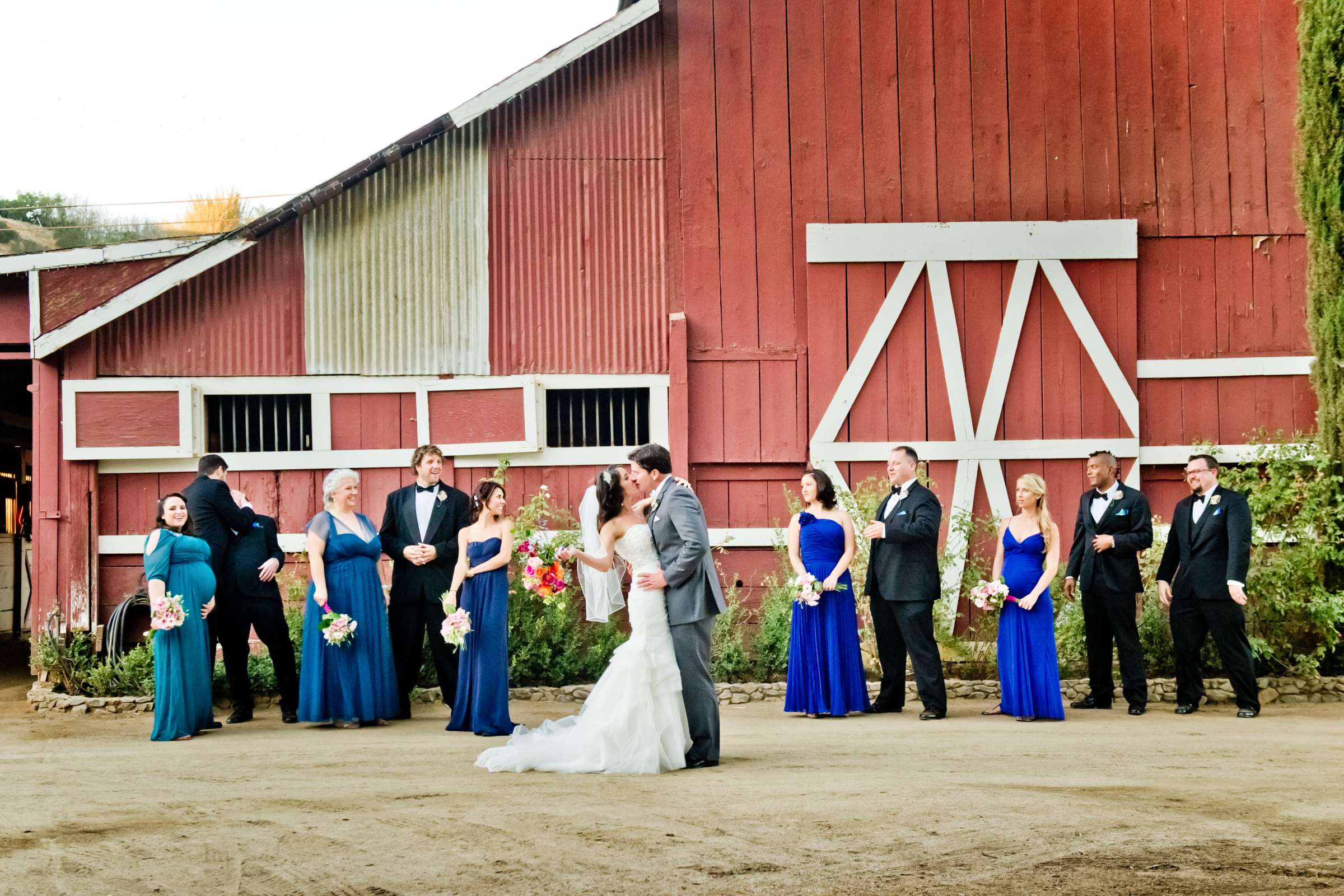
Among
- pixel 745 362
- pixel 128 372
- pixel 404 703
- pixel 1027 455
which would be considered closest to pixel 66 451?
pixel 128 372

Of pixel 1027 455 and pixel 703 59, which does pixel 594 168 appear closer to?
pixel 703 59

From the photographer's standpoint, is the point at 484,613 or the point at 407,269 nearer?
the point at 484,613

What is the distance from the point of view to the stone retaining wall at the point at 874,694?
9.16m

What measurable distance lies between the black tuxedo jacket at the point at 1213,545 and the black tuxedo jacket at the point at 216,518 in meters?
6.26

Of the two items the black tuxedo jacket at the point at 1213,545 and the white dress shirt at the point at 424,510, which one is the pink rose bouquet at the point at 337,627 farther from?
the black tuxedo jacket at the point at 1213,545

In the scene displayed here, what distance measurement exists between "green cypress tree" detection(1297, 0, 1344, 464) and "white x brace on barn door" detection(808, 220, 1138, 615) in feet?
4.45

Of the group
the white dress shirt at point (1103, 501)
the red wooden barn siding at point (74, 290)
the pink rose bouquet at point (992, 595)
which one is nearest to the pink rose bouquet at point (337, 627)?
the red wooden barn siding at point (74, 290)

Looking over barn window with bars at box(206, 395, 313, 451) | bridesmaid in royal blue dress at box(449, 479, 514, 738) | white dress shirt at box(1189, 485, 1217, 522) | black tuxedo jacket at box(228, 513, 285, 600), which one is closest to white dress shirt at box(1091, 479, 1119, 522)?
white dress shirt at box(1189, 485, 1217, 522)

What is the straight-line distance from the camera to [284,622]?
853cm

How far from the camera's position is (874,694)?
9.30 m

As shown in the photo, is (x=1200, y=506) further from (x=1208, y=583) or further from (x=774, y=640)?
(x=774, y=640)

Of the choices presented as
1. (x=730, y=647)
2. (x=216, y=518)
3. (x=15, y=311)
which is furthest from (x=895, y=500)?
(x=15, y=311)

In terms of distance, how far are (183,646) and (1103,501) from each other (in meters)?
6.01

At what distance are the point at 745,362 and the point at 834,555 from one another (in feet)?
8.20
